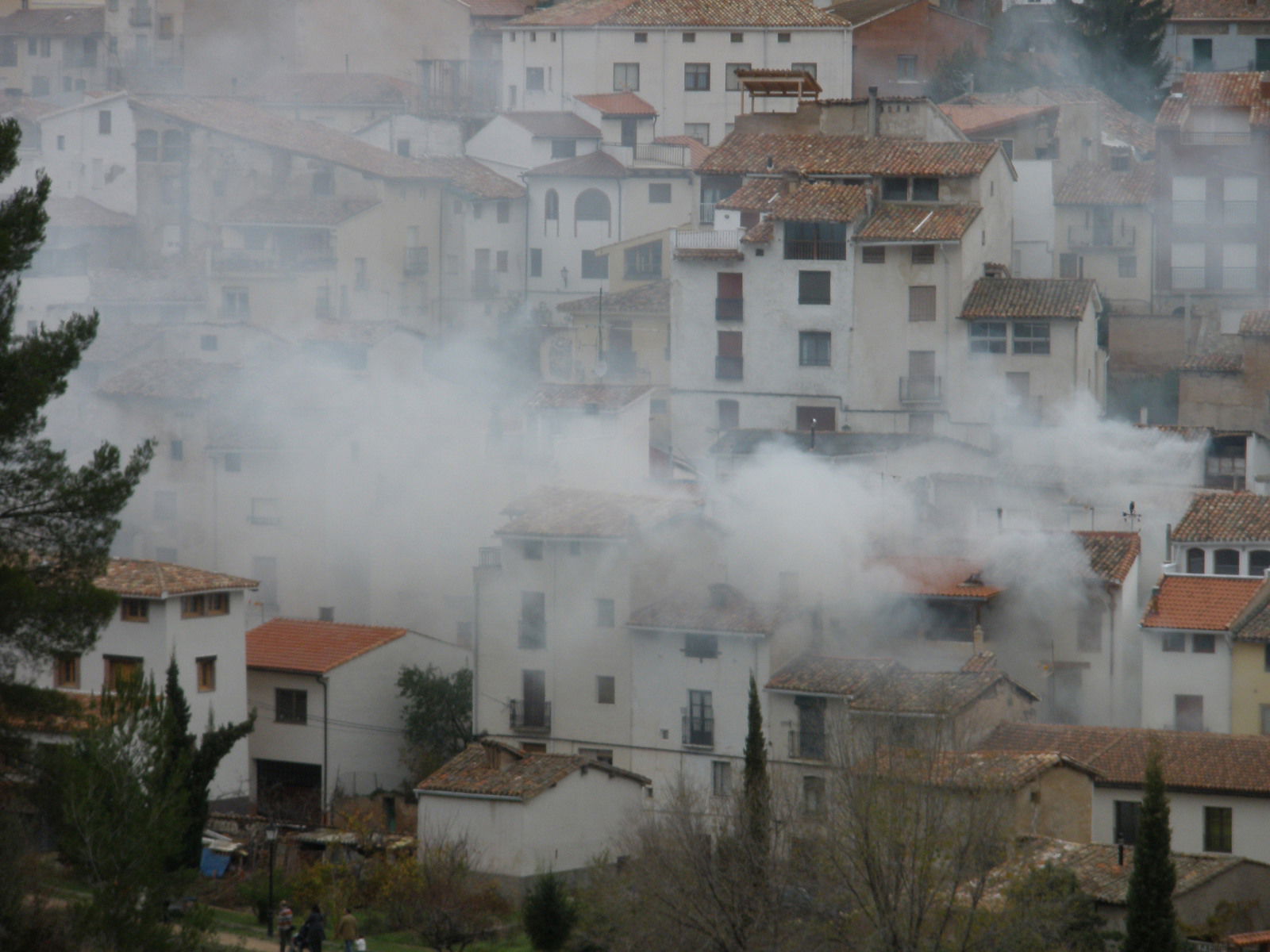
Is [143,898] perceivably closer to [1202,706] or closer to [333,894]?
[333,894]

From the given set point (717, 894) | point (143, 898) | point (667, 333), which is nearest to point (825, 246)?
point (667, 333)

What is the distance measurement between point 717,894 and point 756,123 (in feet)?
93.3

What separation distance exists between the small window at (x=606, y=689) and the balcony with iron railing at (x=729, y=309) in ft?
37.0

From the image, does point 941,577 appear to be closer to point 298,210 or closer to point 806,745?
point 806,745

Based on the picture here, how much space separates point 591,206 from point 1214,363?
20760mm

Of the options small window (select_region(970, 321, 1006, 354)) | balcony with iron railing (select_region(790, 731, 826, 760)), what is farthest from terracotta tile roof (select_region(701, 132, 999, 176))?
balcony with iron railing (select_region(790, 731, 826, 760))

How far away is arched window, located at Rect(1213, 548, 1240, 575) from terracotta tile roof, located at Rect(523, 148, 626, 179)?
27111 millimetres

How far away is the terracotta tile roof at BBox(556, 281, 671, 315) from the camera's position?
55.5 m

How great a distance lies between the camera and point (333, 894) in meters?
34.9

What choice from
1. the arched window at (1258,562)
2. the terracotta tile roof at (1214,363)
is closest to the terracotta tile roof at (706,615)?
the arched window at (1258,562)

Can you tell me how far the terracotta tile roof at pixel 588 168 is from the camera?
2506 inches

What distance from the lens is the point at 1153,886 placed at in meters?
28.9

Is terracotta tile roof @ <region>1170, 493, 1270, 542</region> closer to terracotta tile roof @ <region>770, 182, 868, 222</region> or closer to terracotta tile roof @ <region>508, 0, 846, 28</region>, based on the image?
terracotta tile roof @ <region>770, 182, 868, 222</region>

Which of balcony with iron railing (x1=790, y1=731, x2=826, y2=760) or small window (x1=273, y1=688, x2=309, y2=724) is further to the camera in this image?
small window (x1=273, y1=688, x2=309, y2=724)
